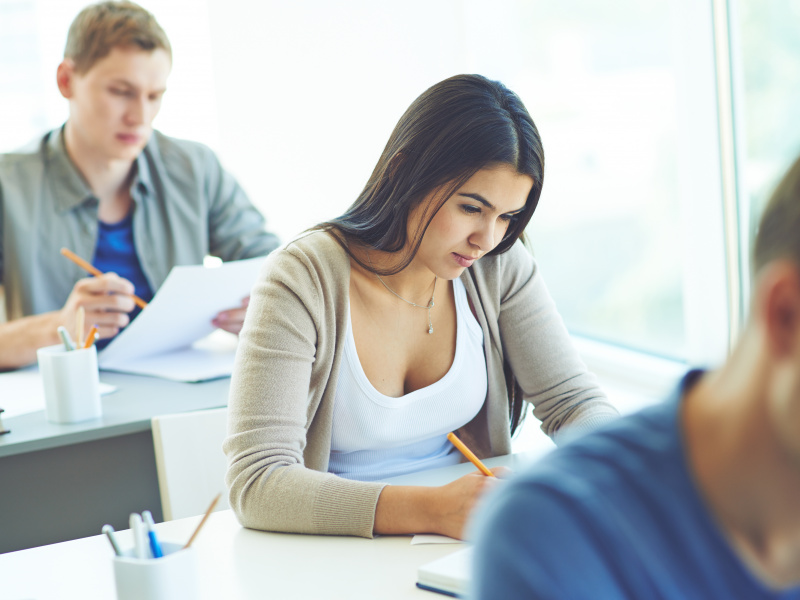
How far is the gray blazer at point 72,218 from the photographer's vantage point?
2.20 m

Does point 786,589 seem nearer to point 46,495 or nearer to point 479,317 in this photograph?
point 479,317

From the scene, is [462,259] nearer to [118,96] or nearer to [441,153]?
[441,153]

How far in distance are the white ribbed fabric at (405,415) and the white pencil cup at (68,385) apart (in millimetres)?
531

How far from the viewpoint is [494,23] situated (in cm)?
370

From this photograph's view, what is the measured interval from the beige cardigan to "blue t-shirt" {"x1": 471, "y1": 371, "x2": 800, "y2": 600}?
59 centimetres

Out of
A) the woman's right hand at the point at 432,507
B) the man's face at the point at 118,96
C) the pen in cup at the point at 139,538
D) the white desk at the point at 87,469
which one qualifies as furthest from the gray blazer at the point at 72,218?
the pen in cup at the point at 139,538

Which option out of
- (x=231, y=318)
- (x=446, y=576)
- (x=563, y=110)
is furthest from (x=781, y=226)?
(x=563, y=110)

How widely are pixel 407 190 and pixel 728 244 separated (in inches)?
56.5

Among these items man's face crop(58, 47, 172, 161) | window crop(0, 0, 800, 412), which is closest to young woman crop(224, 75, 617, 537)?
man's face crop(58, 47, 172, 161)

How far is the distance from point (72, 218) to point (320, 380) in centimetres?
122

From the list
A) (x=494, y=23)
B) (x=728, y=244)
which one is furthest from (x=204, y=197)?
(x=494, y=23)

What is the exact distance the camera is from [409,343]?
1423 mm

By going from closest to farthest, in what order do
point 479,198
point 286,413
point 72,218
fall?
point 286,413, point 479,198, point 72,218

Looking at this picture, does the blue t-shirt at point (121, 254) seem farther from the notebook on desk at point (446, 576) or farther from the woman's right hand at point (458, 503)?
the notebook on desk at point (446, 576)
